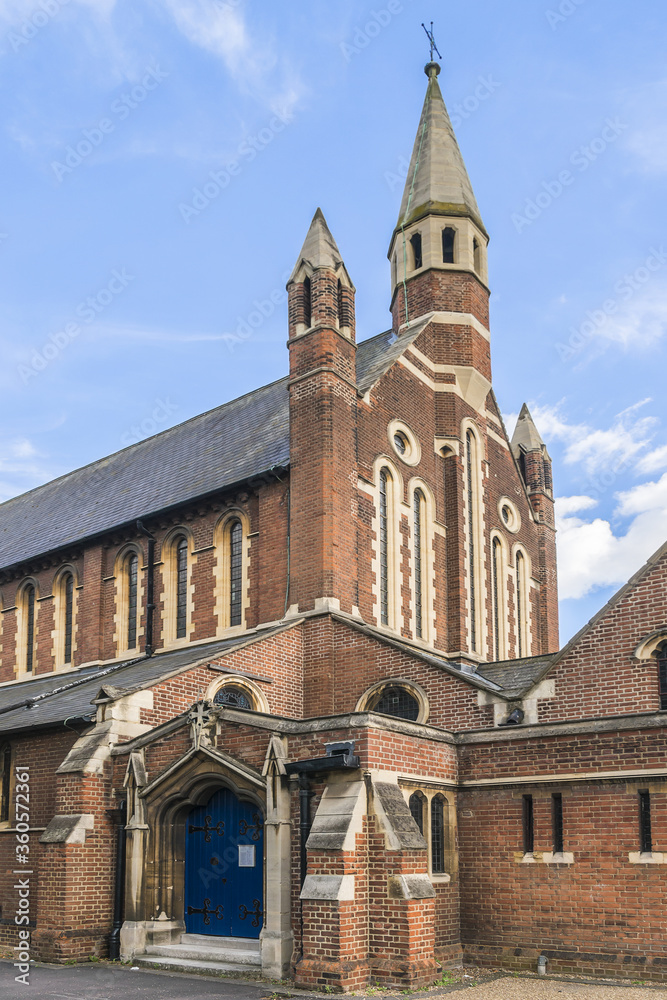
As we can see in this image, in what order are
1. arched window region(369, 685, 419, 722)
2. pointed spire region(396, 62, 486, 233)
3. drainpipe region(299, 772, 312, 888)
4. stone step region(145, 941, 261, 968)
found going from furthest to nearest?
pointed spire region(396, 62, 486, 233) → arched window region(369, 685, 419, 722) → stone step region(145, 941, 261, 968) → drainpipe region(299, 772, 312, 888)

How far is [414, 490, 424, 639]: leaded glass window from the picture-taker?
25656 millimetres

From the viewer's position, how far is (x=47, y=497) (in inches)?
1454

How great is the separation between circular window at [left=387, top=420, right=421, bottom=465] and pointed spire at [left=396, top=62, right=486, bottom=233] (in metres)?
8.13

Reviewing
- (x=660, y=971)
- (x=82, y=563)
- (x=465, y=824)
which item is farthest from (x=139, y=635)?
(x=660, y=971)

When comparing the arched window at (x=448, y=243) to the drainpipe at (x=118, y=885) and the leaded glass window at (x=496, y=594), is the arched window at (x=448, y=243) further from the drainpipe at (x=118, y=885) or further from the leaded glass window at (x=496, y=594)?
the drainpipe at (x=118, y=885)

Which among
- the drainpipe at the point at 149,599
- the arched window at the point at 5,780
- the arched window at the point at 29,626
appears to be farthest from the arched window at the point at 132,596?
the arched window at the point at 5,780

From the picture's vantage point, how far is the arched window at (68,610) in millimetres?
29578

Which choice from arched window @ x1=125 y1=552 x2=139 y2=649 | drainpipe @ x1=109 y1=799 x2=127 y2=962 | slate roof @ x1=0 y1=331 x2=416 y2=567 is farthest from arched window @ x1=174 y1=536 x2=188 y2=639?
drainpipe @ x1=109 y1=799 x2=127 y2=962

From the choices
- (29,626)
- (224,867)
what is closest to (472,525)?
(224,867)

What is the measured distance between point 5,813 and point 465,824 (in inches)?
416

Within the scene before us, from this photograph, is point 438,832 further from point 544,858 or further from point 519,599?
point 519,599

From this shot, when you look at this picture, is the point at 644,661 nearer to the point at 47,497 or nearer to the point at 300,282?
the point at 300,282

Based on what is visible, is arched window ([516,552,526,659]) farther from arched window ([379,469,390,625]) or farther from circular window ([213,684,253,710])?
circular window ([213,684,253,710])

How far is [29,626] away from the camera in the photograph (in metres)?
31.1
